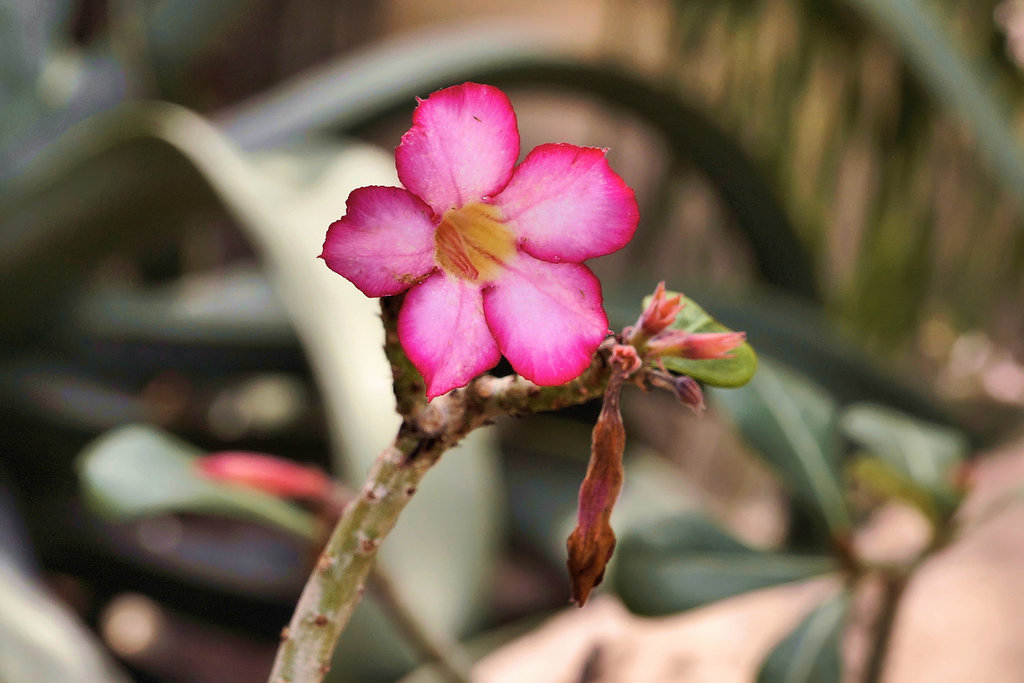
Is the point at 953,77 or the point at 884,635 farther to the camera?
the point at 953,77

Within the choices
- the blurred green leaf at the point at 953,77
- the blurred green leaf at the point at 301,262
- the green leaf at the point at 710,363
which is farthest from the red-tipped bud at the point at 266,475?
the blurred green leaf at the point at 953,77

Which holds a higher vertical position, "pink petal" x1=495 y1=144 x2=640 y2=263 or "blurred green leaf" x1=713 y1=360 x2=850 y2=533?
"blurred green leaf" x1=713 y1=360 x2=850 y2=533

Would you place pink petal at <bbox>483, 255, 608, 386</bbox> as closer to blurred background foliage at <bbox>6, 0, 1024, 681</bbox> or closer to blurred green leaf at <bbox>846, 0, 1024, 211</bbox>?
blurred background foliage at <bbox>6, 0, 1024, 681</bbox>

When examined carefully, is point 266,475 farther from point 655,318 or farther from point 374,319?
point 374,319

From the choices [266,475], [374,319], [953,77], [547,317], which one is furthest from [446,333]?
[953,77]

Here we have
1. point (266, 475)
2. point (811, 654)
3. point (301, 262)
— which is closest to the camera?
point (266, 475)

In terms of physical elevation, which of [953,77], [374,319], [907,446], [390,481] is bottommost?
[390,481]

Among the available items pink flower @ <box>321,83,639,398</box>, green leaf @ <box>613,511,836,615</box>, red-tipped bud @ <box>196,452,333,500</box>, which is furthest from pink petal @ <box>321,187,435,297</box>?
green leaf @ <box>613,511,836,615</box>

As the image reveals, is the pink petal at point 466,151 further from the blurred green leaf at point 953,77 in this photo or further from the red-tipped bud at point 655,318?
the blurred green leaf at point 953,77
